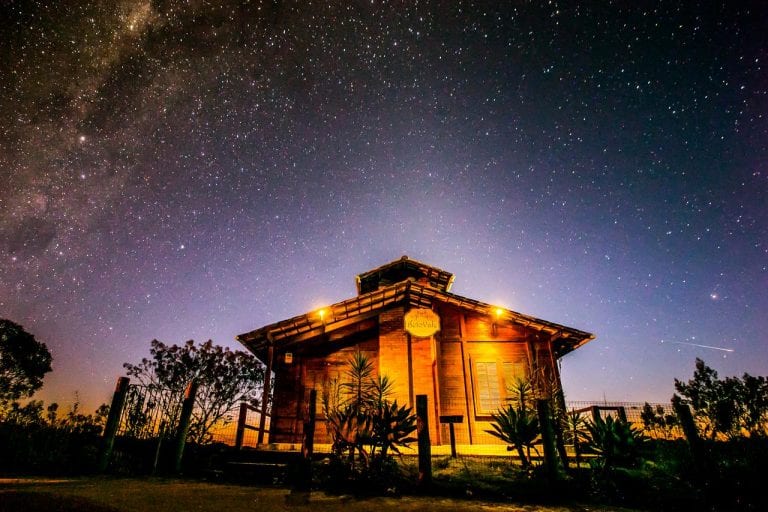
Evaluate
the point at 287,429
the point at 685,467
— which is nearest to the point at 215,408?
the point at 287,429

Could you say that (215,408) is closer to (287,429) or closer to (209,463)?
(287,429)

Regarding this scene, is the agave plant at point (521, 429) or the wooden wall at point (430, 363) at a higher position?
the wooden wall at point (430, 363)

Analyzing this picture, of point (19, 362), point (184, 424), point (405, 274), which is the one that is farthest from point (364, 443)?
point (19, 362)

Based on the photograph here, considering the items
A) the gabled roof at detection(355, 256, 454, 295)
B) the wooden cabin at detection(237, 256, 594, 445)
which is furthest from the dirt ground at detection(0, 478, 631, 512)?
the gabled roof at detection(355, 256, 454, 295)

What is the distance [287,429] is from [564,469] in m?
10.1

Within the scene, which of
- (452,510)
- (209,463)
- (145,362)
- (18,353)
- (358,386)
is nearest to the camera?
(452,510)

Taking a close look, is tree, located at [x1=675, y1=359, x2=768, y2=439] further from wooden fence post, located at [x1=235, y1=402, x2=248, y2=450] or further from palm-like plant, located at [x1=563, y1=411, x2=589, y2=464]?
wooden fence post, located at [x1=235, y1=402, x2=248, y2=450]

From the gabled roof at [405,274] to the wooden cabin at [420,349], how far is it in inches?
159

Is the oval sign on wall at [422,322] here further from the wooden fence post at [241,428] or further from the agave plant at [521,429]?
the wooden fence post at [241,428]

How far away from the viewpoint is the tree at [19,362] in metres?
25.1

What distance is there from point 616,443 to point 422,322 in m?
8.53

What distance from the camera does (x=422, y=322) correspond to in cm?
1520

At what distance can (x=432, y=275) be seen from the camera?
65.9ft

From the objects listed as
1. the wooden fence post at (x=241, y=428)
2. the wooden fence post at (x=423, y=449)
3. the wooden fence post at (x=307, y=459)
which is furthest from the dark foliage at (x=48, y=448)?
the wooden fence post at (x=423, y=449)
